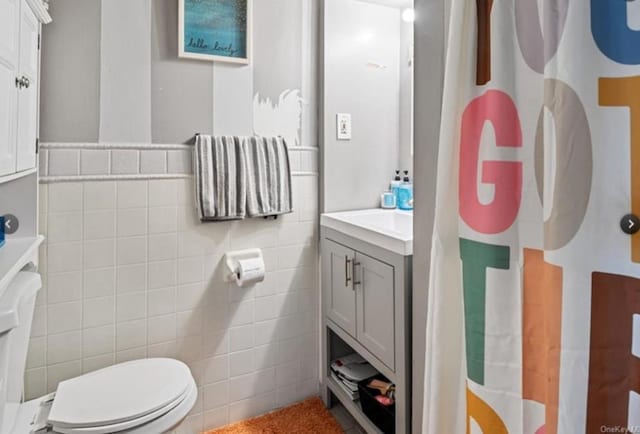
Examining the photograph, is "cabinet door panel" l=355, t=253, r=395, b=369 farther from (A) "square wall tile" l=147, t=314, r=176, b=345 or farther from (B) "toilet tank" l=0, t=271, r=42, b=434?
(B) "toilet tank" l=0, t=271, r=42, b=434

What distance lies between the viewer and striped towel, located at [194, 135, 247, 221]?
67.2 inches

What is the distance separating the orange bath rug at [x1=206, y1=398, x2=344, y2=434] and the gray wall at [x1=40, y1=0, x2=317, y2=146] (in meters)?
1.40

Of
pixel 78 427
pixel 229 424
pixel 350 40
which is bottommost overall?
pixel 229 424

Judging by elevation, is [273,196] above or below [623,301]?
above

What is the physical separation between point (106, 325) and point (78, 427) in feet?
1.74

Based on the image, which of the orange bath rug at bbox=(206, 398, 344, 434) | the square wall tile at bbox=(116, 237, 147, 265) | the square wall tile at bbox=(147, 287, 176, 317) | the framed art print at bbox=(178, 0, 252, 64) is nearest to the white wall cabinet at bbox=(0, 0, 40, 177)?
the square wall tile at bbox=(116, 237, 147, 265)

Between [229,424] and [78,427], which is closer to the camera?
[78,427]

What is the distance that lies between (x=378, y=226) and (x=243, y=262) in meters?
0.65

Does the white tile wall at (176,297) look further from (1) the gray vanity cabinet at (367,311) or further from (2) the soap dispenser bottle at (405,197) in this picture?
(2) the soap dispenser bottle at (405,197)

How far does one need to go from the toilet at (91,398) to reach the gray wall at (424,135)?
85 centimetres

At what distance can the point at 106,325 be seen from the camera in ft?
5.35

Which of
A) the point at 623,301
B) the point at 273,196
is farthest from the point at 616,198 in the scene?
the point at 273,196

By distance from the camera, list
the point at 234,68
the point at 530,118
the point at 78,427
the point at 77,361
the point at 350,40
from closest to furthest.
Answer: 1. the point at 530,118
2. the point at 78,427
3. the point at 77,361
4. the point at 234,68
5. the point at 350,40

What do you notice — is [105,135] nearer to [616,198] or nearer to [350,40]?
[350,40]
